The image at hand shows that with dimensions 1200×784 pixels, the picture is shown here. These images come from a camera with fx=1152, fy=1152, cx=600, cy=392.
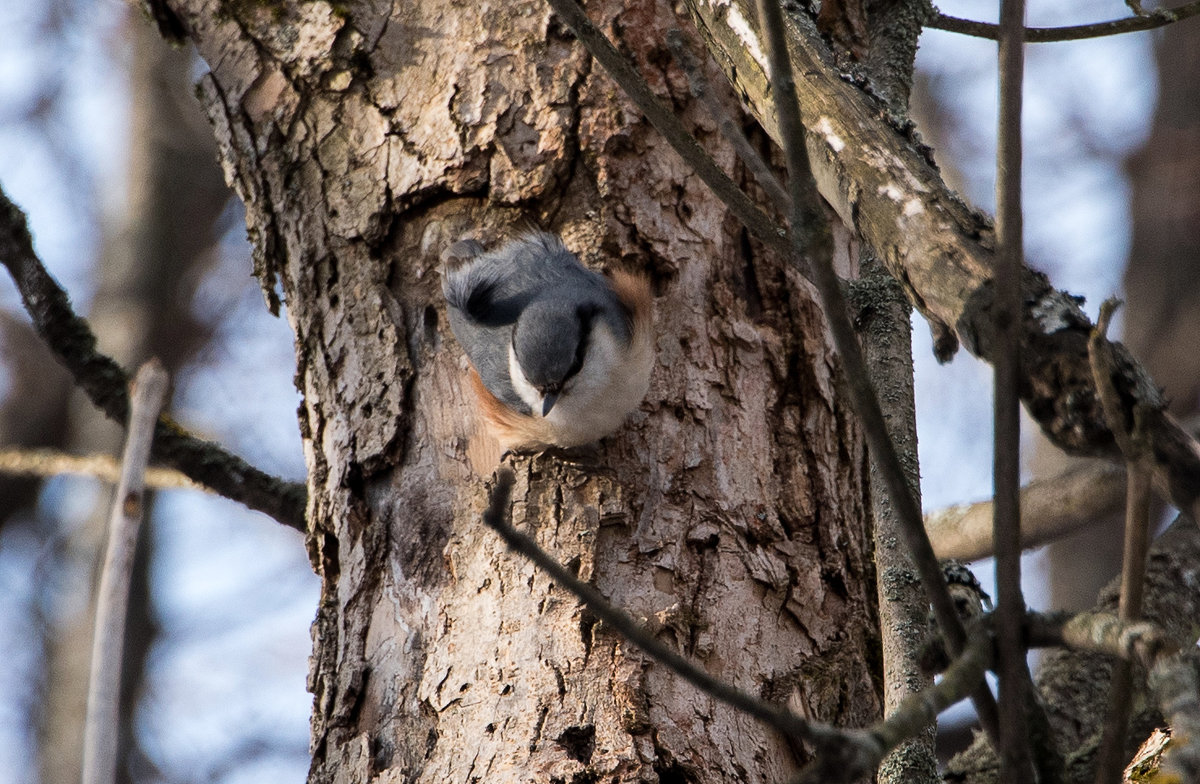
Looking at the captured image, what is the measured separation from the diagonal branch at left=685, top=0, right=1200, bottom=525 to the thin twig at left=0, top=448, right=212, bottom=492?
5.34 ft

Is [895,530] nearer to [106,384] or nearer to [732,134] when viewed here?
[732,134]

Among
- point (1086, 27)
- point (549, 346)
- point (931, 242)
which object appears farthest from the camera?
point (549, 346)

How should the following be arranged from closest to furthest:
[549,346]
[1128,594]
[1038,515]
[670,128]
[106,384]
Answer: [1128,594] → [670,128] → [549,346] → [106,384] → [1038,515]

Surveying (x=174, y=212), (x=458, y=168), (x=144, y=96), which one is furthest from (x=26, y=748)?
(x=458, y=168)

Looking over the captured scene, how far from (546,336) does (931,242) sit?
1.23 m

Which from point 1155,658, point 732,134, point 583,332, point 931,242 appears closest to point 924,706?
point 1155,658

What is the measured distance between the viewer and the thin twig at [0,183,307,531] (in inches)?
92.6

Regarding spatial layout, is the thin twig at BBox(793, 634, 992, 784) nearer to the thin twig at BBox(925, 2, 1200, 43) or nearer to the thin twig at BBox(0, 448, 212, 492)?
the thin twig at BBox(925, 2, 1200, 43)

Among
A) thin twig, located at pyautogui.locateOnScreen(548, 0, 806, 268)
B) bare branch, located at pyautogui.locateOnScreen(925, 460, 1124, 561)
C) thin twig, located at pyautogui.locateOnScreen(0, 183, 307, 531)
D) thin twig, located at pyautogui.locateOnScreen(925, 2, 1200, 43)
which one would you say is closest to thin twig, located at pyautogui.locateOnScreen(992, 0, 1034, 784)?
thin twig, located at pyautogui.locateOnScreen(548, 0, 806, 268)

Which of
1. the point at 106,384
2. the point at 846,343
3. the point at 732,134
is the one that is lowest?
the point at 846,343

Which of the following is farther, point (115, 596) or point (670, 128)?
point (670, 128)

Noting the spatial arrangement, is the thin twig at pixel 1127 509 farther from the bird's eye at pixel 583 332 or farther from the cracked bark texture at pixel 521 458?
the bird's eye at pixel 583 332

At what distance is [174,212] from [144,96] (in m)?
0.74

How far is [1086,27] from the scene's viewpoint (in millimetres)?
1870
